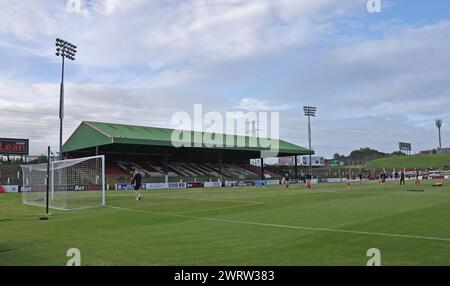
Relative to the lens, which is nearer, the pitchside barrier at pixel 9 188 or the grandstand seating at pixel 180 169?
the pitchside barrier at pixel 9 188

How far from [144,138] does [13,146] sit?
20183mm

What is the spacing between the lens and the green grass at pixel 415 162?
440ft

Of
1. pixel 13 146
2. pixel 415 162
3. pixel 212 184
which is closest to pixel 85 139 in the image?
pixel 13 146

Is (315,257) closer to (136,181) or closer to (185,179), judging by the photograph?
(136,181)

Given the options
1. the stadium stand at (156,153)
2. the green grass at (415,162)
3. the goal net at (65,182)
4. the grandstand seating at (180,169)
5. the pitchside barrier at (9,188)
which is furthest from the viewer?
the green grass at (415,162)

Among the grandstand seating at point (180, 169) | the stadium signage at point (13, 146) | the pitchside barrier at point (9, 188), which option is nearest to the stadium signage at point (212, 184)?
the grandstand seating at point (180, 169)

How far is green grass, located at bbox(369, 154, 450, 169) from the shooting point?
133975 mm

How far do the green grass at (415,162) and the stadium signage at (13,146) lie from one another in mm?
103814

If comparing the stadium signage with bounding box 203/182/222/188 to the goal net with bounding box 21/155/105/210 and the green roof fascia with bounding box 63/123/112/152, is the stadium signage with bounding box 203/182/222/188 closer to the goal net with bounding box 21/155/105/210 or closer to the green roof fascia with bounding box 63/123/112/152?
the green roof fascia with bounding box 63/123/112/152

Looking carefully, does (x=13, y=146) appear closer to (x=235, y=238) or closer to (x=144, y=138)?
(x=144, y=138)

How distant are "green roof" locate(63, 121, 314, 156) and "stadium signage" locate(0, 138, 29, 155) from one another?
591cm

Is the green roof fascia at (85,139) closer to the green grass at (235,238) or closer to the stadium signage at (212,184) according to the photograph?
the stadium signage at (212,184)
